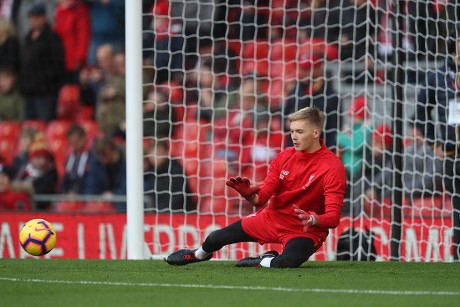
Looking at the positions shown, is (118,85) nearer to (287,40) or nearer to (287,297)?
(287,40)

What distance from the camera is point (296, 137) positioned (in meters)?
7.58

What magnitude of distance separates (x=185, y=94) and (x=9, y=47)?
383cm

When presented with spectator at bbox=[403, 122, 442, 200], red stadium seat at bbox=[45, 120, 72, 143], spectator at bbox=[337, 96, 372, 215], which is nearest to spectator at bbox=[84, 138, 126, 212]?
red stadium seat at bbox=[45, 120, 72, 143]

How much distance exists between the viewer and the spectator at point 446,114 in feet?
32.2

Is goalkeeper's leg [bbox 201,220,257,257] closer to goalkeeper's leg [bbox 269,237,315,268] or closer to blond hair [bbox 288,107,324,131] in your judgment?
goalkeeper's leg [bbox 269,237,315,268]

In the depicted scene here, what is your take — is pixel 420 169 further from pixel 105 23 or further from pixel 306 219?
pixel 105 23

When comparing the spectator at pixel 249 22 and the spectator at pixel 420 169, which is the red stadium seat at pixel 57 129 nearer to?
the spectator at pixel 249 22

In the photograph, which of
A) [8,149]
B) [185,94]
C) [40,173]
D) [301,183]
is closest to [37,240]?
[301,183]

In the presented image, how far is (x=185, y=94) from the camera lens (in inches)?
480

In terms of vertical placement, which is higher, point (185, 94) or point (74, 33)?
point (74, 33)

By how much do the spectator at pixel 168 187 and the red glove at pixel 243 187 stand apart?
11.3 ft

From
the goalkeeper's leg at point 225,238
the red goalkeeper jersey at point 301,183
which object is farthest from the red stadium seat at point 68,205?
the red goalkeeper jersey at point 301,183

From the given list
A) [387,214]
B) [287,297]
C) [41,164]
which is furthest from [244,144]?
[287,297]

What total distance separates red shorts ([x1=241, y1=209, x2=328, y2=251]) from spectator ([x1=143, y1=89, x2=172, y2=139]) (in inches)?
147
